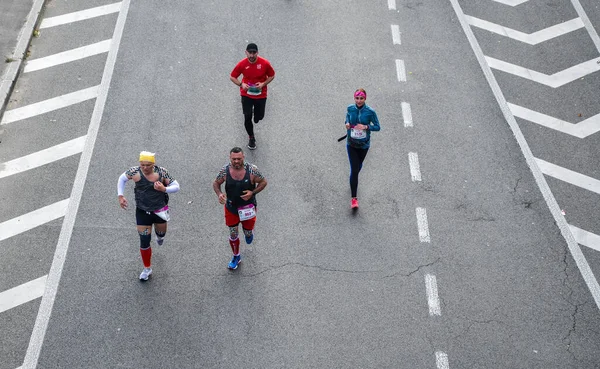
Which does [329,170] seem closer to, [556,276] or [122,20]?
[556,276]

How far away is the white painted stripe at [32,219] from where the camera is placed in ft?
34.8

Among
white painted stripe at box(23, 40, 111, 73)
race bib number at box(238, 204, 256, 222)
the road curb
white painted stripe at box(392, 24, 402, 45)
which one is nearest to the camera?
race bib number at box(238, 204, 256, 222)

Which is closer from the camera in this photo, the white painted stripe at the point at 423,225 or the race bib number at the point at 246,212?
the race bib number at the point at 246,212

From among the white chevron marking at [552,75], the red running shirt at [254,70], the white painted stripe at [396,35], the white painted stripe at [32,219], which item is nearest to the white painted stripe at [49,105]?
the white painted stripe at [32,219]

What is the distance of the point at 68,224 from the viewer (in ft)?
35.2

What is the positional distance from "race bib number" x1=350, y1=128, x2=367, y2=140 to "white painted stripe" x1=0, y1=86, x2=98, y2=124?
525 cm

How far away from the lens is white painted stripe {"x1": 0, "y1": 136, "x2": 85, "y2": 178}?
1165 centimetres

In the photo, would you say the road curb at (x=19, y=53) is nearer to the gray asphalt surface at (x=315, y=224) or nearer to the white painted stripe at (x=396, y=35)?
the gray asphalt surface at (x=315, y=224)

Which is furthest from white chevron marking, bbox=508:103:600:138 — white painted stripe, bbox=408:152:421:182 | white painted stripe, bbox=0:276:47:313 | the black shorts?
white painted stripe, bbox=0:276:47:313

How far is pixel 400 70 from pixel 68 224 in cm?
727

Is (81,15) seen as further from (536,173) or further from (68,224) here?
(536,173)

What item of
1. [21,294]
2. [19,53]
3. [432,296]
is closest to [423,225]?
[432,296]

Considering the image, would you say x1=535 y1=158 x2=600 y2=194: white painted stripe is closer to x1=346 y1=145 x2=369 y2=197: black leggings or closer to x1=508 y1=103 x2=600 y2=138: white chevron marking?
x1=508 y1=103 x2=600 y2=138: white chevron marking

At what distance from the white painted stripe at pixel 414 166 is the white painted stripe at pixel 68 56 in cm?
650
